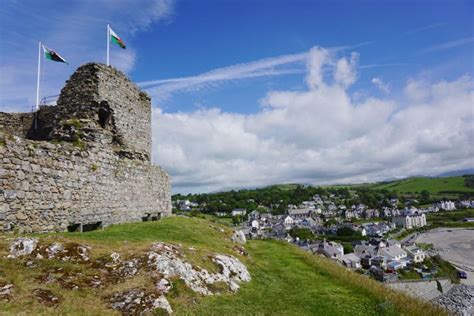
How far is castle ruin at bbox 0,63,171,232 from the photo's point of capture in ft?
43.0

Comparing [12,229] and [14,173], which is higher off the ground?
[14,173]

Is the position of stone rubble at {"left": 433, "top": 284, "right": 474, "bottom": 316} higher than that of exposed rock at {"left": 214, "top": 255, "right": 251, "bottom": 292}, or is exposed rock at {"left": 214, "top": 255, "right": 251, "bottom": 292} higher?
exposed rock at {"left": 214, "top": 255, "right": 251, "bottom": 292}

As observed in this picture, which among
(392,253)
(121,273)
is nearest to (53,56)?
(121,273)

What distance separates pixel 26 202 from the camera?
519 inches

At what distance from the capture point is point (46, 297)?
26.8ft

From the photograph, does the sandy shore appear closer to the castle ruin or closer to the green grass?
the green grass

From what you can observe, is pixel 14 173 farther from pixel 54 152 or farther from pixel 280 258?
pixel 280 258

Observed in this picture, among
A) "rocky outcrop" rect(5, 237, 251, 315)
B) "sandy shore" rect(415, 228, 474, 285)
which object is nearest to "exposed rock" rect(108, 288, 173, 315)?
"rocky outcrop" rect(5, 237, 251, 315)

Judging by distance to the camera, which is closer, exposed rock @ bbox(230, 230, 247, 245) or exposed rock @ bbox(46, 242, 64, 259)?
exposed rock @ bbox(46, 242, 64, 259)

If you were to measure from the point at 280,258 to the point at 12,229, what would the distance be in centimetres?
1410

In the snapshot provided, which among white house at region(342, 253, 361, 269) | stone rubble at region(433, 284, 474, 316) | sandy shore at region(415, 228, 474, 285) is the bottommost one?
sandy shore at region(415, 228, 474, 285)

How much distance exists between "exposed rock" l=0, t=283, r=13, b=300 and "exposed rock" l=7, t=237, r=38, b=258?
1.71 meters

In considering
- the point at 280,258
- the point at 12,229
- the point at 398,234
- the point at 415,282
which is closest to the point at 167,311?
the point at 12,229

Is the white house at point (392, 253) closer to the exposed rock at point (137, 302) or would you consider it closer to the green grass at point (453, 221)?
the green grass at point (453, 221)
